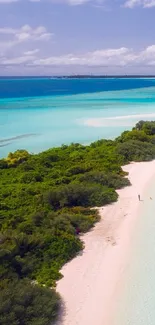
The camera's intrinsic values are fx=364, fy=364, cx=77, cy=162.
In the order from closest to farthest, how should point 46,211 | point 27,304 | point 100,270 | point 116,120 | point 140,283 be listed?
1. point 27,304
2. point 140,283
3. point 100,270
4. point 46,211
5. point 116,120

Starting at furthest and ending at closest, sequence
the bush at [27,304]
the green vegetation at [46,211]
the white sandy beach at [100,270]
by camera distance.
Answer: the white sandy beach at [100,270] < the green vegetation at [46,211] < the bush at [27,304]

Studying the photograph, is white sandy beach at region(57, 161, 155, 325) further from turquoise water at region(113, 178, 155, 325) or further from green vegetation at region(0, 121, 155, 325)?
green vegetation at region(0, 121, 155, 325)

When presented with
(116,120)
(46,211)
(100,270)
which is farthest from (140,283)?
(116,120)

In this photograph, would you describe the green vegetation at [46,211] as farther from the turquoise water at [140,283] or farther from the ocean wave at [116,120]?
the ocean wave at [116,120]

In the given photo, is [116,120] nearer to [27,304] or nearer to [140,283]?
[140,283]

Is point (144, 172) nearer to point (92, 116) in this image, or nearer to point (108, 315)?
point (108, 315)

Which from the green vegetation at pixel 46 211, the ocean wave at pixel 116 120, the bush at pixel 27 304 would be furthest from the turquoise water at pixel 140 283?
the ocean wave at pixel 116 120

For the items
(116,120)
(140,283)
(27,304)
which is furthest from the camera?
(116,120)

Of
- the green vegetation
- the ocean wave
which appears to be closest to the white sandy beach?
the green vegetation
